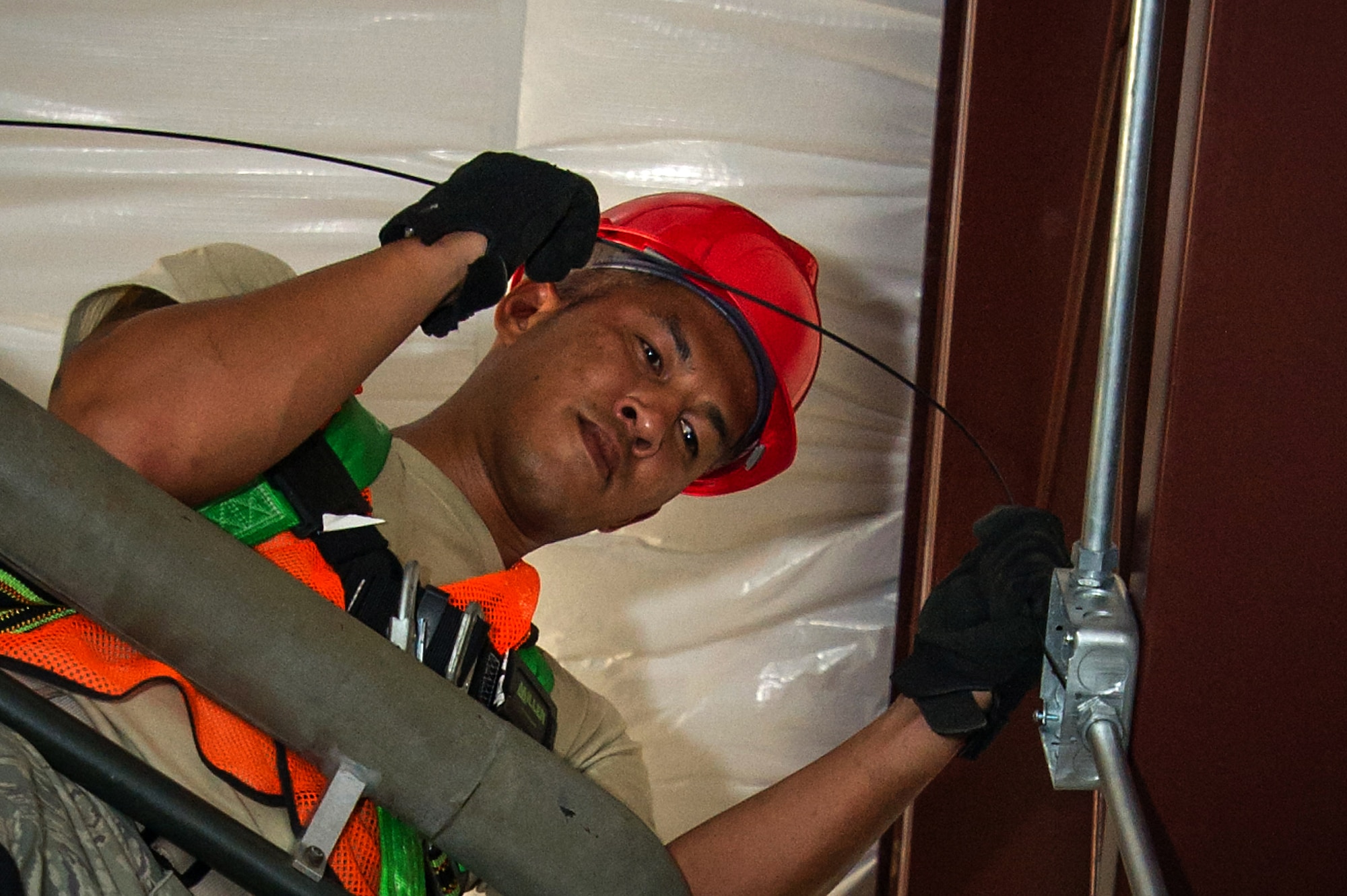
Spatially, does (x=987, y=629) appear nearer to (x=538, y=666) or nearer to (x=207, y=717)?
(x=538, y=666)

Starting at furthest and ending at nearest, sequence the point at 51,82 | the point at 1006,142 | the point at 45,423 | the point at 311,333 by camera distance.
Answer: the point at 51,82 → the point at 1006,142 → the point at 311,333 → the point at 45,423

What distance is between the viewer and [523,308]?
1.60m

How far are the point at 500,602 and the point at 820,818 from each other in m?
0.38

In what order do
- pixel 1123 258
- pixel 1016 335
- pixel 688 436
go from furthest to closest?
pixel 1016 335 < pixel 688 436 < pixel 1123 258

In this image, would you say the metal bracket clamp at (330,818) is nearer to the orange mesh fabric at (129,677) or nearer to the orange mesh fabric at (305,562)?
the orange mesh fabric at (129,677)

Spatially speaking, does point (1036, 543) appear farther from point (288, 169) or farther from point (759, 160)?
point (288, 169)

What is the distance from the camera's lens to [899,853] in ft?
6.01

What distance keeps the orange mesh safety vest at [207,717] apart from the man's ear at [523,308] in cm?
58

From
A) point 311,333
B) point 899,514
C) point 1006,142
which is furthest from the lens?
point 899,514

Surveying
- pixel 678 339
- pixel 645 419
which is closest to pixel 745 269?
pixel 678 339

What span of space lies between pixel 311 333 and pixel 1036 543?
622 millimetres

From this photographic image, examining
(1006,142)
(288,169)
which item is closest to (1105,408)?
(1006,142)

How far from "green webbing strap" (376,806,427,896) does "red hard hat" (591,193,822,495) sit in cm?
70

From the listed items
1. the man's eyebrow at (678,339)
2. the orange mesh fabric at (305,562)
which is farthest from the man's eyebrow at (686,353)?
the orange mesh fabric at (305,562)
